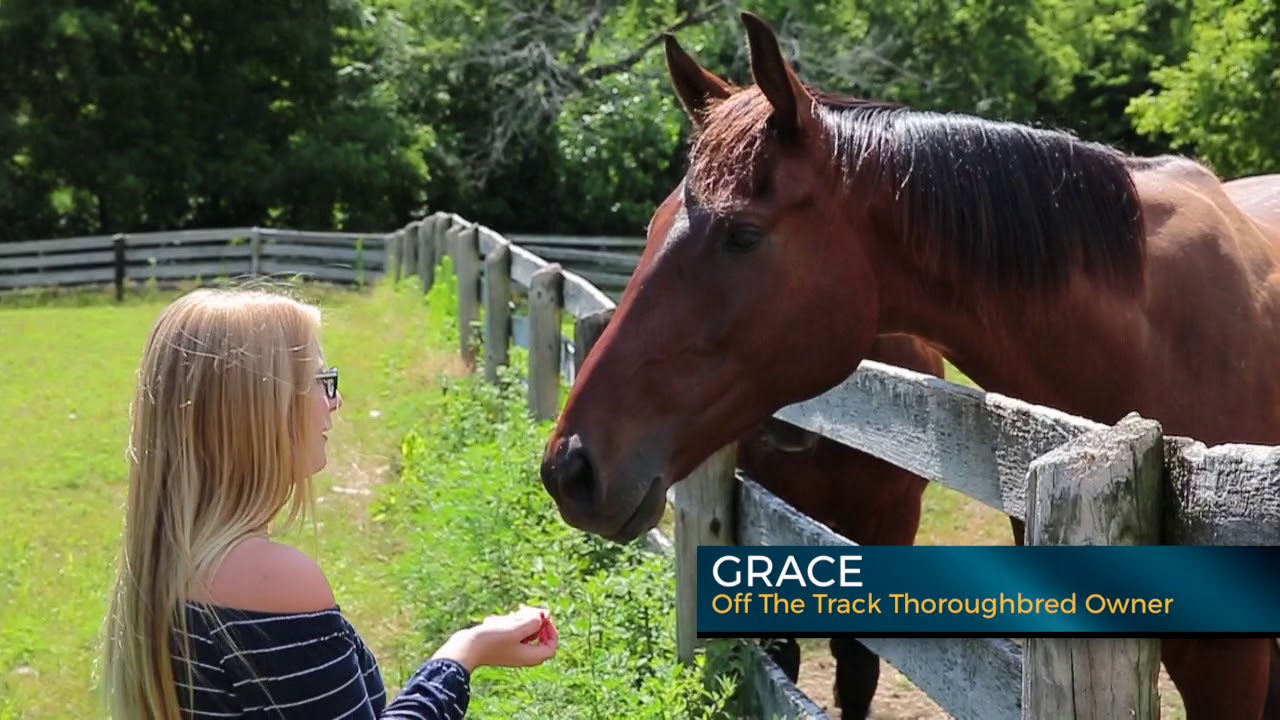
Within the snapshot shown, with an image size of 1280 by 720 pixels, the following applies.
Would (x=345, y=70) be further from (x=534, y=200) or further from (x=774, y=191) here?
(x=774, y=191)

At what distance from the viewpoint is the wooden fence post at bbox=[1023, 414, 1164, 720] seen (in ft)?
5.83

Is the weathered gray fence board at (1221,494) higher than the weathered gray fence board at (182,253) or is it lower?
higher

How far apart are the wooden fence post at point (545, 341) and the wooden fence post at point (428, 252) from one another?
25.1 ft

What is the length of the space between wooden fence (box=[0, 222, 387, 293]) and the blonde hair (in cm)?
1829

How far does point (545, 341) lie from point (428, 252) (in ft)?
26.7

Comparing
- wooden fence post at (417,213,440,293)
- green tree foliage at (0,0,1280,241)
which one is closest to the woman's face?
wooden fence post at (417,213,440,293)

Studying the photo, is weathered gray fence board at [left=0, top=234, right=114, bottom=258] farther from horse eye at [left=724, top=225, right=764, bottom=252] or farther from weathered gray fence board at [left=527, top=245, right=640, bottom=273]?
horse eye at [left=724, top=225, right=764, bottom=252]

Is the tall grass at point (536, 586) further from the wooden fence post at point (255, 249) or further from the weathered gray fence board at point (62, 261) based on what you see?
the weathered gray fence board at point (62, 261)

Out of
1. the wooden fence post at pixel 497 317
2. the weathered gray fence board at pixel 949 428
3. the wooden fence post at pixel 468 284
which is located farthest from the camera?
the wooden fence post at pixel 468 284

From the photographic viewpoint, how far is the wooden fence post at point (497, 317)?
8.25 meters

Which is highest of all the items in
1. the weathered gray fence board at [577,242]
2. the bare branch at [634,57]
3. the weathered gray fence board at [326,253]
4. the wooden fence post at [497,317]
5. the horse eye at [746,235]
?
the bare branch at [634,57]

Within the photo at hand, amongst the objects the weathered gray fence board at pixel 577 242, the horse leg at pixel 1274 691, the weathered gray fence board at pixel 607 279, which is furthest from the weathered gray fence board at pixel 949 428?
the weathered gray fence board at pixel 577 242

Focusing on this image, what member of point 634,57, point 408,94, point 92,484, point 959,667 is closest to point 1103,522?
point 959,667

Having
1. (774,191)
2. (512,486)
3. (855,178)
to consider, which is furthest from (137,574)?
(512,486)
